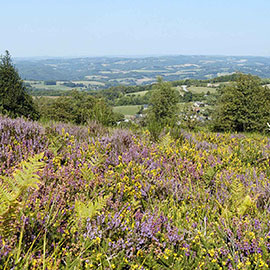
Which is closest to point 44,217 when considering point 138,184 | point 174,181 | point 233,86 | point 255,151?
point 138,184

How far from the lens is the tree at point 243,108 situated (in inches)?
1205

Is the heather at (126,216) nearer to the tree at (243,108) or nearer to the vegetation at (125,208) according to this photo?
the vegetation at (125,208)

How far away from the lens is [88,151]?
372cm

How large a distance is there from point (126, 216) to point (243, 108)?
3174 centimetres

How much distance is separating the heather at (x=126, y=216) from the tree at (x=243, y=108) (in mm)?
28266

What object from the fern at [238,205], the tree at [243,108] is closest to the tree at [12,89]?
the tree at [243,108]

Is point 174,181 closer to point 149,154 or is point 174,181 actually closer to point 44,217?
point 149,154

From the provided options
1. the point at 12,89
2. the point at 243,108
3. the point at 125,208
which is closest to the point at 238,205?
the point at 125,208

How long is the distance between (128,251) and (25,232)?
2.56ft

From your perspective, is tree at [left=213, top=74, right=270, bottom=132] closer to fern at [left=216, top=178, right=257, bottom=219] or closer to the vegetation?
the vegetation

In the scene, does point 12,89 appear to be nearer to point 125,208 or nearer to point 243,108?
point 243,108

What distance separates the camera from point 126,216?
94.7 inches

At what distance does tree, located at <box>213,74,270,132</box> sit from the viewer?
100 feet

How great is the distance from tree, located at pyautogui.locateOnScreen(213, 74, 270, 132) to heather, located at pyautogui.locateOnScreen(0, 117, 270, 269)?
2827 centimetres
